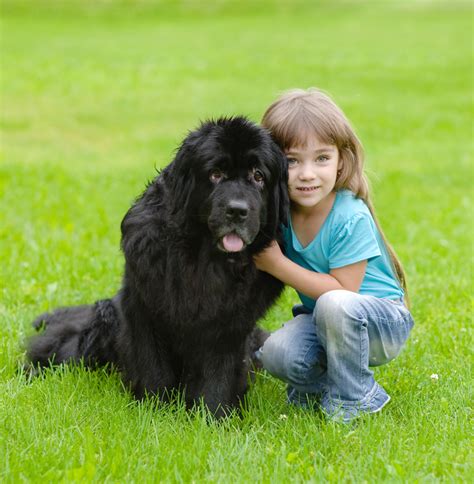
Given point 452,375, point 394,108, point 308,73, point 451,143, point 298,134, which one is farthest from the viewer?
point 308,73

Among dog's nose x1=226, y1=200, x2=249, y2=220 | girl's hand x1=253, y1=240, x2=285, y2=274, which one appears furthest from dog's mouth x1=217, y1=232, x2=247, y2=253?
girl's hand x1=253, y1=240, x2=285, y2=274

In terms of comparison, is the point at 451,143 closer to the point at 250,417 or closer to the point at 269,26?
the point at 250,417

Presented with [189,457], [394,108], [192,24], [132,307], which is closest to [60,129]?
[394,108]

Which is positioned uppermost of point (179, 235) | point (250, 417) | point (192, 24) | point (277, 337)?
point (192, 24)

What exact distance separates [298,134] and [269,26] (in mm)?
24185

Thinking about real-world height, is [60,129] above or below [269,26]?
below

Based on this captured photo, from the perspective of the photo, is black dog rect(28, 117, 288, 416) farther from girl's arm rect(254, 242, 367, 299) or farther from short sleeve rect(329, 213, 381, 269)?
short sleeve rect(329, 213, 381, 269)

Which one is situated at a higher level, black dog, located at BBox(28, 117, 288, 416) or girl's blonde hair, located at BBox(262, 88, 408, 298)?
girl's blonde hair, located at BBox(262, 88, 408, 298)

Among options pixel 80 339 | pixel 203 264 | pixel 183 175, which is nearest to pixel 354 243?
pixel 203 264

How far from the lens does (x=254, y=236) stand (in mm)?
3686

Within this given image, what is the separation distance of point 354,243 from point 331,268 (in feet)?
0.56

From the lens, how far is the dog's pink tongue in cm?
366

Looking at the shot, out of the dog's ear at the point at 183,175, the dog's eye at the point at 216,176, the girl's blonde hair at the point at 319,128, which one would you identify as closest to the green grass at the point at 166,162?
the dog's ear at the point at 183,175

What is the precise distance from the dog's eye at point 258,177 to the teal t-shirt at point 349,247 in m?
0.39
